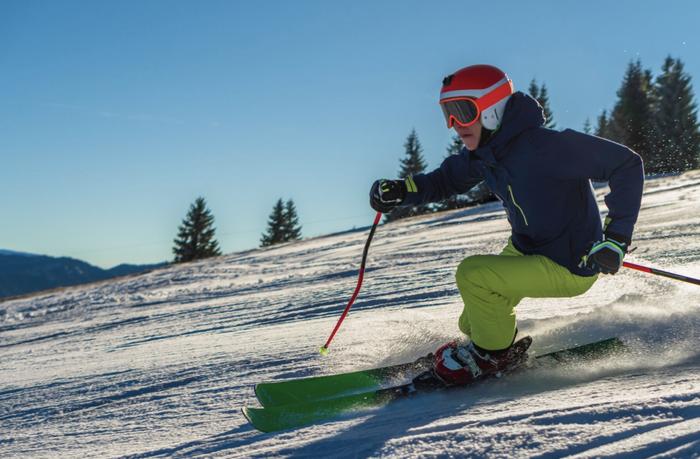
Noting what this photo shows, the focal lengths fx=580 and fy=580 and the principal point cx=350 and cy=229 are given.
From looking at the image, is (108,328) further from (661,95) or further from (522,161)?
(661,95)

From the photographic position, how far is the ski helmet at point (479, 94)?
3.10 meters

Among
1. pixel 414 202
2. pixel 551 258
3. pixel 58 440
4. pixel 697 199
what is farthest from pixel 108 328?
pixel 697 199

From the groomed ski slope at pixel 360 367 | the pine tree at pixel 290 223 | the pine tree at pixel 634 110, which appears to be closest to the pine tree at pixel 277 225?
the pine tree at pixel 290 223

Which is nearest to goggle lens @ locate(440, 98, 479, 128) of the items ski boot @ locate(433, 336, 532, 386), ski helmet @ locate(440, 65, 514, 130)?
ski helmet @ locate(440, 65, 514, 130)

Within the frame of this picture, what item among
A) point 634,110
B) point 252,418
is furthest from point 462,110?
point 634,110

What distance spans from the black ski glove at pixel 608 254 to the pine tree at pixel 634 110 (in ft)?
137

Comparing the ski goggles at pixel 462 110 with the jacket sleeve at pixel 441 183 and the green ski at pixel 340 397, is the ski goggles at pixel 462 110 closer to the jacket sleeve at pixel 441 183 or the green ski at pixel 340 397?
the jacket sleeve at pixel 441 183

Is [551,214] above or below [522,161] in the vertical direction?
below

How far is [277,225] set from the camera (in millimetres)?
52625

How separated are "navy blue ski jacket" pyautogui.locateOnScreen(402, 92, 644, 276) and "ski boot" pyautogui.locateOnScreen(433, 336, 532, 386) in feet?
1.90

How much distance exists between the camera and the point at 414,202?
3.92m

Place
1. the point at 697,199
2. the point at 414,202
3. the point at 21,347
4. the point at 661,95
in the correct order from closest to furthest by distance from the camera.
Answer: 1. the point at 414,202
2. the point at 21,347
3. the point at 697,199
4. the point at 661,95

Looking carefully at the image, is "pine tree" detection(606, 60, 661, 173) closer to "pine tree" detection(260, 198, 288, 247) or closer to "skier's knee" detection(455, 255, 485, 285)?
"pine tree" detection(260, 198, 288, 247)

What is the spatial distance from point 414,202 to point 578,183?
117 cm
